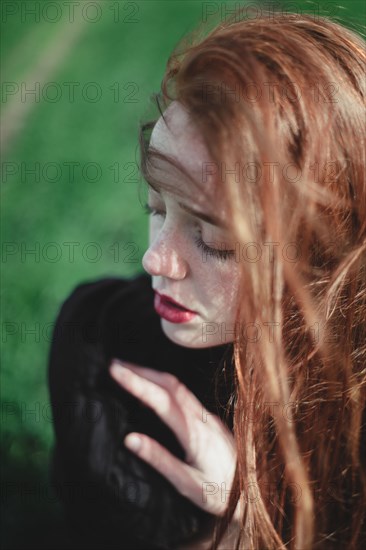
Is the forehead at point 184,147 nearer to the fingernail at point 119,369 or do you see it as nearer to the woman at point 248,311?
the woman at point 248,311

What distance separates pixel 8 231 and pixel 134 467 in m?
1.23

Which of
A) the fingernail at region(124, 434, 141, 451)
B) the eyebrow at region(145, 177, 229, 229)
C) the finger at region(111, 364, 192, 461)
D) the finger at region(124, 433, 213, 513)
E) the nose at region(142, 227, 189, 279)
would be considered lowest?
the finger at region(124, 433, 213, 513)

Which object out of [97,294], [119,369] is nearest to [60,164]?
[97,294]

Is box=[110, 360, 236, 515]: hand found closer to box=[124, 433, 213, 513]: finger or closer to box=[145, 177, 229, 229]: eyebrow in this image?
box=[124, 433, 213, 513]: finger

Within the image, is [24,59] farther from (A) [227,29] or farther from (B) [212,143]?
(B) [212,143]

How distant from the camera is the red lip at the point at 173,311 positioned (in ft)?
4.56

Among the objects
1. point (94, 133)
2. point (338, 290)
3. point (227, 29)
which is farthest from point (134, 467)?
point (94, 133)

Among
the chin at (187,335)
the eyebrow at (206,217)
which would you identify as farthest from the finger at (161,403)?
the eyebrow at (206,217)

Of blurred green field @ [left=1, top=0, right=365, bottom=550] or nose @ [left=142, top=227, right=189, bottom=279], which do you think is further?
blurred green field @ [left=1, top=0, right=365, bottom=550]

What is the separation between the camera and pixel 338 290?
1.31 metres

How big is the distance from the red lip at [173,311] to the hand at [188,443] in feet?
0.65

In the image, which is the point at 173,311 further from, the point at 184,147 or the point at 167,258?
the point at 184,147

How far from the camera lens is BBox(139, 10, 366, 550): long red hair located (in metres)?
1.17

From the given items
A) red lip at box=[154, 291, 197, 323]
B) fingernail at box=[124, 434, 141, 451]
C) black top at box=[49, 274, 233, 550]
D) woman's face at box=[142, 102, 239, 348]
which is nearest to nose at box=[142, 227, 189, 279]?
woman's face at box=[142, 102, 239, 348]
